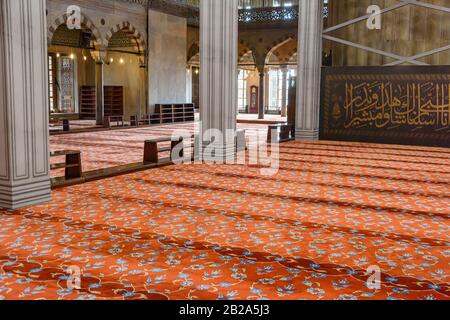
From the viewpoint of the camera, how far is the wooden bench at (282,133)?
932cm

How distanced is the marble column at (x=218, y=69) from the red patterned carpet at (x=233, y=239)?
130cm

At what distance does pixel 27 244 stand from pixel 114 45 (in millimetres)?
12897

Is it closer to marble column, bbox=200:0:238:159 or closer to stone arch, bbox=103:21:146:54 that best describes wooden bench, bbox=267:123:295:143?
marble column, bbox=200:0:238:159

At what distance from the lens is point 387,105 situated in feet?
31.9

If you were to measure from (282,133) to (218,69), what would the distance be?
3.51m

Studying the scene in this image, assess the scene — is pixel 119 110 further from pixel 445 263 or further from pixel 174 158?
pixel 445 263

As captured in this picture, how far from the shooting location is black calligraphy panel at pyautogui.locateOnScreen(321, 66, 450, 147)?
30.5ft

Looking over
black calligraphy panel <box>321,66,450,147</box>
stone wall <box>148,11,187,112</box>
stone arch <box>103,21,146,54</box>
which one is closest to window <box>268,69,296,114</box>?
stone wall <box>148,11,187,112</box>

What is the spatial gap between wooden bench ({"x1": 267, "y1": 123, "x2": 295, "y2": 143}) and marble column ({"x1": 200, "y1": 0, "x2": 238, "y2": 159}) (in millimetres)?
2698

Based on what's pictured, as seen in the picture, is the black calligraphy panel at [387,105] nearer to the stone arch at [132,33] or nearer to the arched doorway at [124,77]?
the stone arch at [132,33]

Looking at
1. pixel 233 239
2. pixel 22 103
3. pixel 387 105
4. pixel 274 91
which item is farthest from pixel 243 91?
pixel 233 239

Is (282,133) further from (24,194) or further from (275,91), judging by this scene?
(275,91)

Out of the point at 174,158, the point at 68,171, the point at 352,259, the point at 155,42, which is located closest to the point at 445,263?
the point at 352,259

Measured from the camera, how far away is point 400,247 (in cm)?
301
